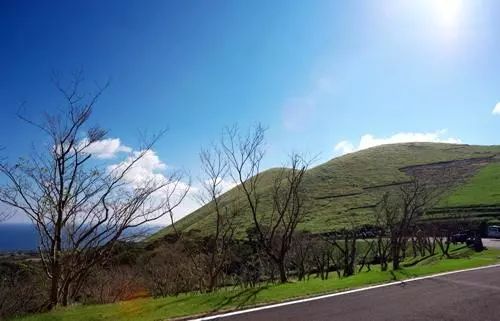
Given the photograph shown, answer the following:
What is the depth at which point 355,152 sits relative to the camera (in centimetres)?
14450

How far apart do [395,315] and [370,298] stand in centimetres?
192

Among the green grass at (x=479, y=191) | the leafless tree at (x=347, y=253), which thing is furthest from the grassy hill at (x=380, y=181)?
the leafless tree at (x=347, y=253)

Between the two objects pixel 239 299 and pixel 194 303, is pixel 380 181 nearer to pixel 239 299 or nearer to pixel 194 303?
pixel 239 299

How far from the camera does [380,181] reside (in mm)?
100375

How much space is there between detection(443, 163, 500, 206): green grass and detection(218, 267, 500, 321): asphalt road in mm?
66361

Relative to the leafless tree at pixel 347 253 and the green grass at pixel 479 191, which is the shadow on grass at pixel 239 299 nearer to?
the leafless tree at pixel 347 253

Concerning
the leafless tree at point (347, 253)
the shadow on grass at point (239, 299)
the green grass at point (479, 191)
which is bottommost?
the leafless tree at point (347, 253)

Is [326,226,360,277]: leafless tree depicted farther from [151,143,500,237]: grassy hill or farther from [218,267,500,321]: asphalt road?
[151,143,500,237]: grassy hill

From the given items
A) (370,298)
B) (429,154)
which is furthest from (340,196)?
(370,298)

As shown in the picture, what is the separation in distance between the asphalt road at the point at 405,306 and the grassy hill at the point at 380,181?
41026 mm

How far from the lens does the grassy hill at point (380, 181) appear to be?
73312mm

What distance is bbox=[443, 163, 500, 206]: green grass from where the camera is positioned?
7157 cm

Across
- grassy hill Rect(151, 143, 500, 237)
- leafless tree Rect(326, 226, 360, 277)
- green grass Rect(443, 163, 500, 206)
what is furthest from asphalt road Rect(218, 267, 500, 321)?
green grass Rect(443, 163, 500, 206)

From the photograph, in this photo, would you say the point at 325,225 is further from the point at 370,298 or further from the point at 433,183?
the point at 370,298
